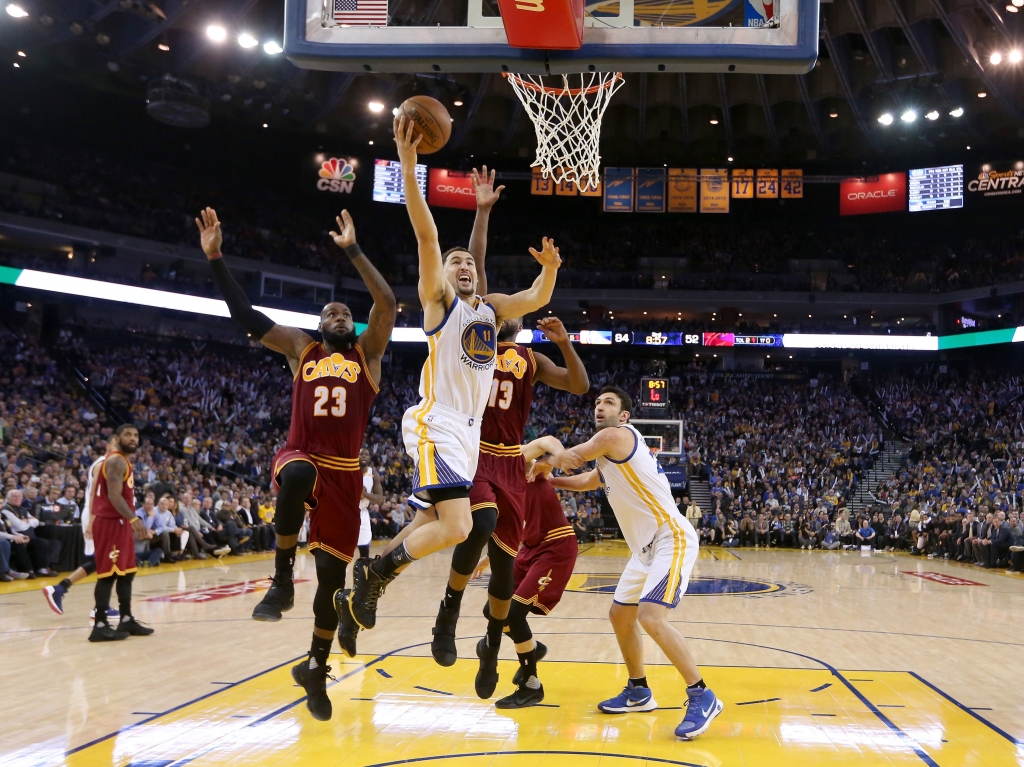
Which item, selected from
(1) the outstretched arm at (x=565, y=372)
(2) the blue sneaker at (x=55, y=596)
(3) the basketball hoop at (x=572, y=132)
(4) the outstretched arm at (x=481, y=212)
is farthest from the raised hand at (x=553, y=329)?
(2) the blue sneaker at (x=55, y=596)

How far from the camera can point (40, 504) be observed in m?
15.0

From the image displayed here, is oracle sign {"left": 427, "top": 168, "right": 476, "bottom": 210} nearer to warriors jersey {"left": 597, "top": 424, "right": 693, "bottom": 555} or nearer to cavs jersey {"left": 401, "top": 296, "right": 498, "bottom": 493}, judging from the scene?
warriors jersey {"left": 597, "top": 424, "right": 693, "bottom": 555}

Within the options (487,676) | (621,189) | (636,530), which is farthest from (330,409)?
(621,189)

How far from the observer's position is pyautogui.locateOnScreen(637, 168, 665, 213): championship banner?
35594mm

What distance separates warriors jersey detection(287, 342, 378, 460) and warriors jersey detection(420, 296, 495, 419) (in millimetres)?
635

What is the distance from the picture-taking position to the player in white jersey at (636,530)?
5.99 metres

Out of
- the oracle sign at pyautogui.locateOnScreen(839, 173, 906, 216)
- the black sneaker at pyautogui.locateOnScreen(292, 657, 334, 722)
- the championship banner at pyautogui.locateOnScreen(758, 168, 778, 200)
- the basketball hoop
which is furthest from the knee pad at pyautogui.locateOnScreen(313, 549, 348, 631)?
the oracle sign at pyautogui.locateOnScreen(839, 173, 906, 216)

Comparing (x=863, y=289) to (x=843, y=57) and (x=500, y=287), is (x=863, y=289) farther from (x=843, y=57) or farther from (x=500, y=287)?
(x=500, y=287)

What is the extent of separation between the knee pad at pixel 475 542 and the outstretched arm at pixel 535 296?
1.22 meters

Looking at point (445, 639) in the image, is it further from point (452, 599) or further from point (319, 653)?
point (319, 653)

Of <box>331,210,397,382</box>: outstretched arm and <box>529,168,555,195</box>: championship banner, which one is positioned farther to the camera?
<box>529,168,555,195</box>: championship banner

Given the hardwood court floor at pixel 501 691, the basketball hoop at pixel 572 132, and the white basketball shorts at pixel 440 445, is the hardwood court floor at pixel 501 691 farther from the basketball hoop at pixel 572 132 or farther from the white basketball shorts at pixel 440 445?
the basketball hoop at pixel 572 132

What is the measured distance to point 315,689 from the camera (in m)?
5.62

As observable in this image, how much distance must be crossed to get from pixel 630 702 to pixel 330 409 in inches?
112
